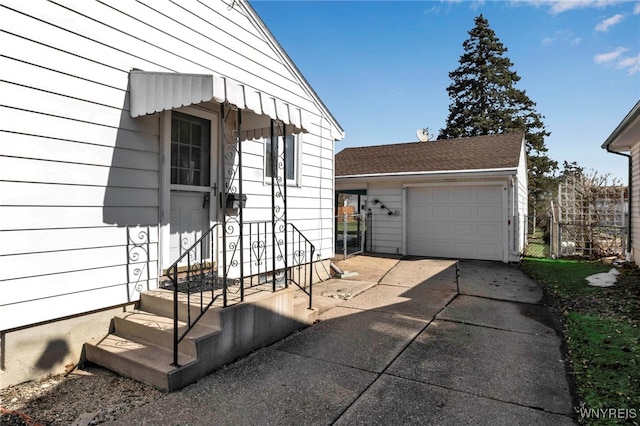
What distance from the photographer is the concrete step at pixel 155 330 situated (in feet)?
10.6

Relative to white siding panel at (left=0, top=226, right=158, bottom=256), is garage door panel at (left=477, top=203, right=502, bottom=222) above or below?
above

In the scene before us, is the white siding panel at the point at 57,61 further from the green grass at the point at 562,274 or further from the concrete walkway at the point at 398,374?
the green grass at the point at 562,274

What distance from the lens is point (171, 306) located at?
3.69 m

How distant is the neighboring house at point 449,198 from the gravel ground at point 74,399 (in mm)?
8786

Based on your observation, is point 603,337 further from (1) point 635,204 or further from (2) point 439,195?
(2) point 439,195

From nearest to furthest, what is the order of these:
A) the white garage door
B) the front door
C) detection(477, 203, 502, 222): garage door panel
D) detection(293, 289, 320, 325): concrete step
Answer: the front door, detection(293, 289, 320, 325): concrete step, detection(477, 203, 502, 222): garage door panel, the white garage door

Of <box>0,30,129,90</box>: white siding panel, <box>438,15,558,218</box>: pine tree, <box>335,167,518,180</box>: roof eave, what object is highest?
<box>438,15,558,218</box>: pine tree

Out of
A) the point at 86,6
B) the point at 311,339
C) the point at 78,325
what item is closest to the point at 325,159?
the point at 311,339

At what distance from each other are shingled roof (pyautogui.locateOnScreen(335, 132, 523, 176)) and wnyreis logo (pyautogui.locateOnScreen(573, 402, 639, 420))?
7.80 m

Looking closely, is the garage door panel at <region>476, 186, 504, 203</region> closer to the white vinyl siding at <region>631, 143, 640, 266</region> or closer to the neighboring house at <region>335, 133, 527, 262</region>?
the neighboring house at <region>335, 133, 527, 262</region>

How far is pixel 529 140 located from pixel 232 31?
25.8 metres

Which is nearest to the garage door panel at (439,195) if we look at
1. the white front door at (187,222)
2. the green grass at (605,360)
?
the green grass at (605,360)

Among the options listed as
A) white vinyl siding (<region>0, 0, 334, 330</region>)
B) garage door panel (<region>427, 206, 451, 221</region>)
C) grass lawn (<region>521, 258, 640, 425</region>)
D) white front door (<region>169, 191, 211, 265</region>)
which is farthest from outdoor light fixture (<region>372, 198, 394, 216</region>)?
white vinyl siding (<region>0, 0, 334, 330</region>)

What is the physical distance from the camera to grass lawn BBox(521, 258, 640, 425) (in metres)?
2.74
